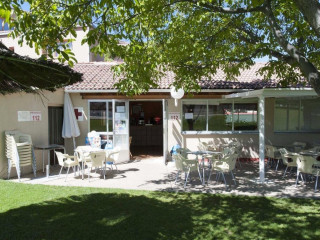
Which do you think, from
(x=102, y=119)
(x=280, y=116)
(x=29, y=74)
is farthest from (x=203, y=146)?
(x=29, y=74)

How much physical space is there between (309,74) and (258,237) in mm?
2476

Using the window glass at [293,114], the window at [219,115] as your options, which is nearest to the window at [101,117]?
the window at [219,115]

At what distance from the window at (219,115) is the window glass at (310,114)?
1.99 metres

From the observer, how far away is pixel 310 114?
12.4 meters

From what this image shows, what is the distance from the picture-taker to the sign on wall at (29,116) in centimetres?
940

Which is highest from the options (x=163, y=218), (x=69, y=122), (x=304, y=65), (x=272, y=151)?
(x=304, y=65)

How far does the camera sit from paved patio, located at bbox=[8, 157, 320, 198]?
742 cm

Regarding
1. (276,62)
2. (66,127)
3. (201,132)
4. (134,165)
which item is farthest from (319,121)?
(66,127)

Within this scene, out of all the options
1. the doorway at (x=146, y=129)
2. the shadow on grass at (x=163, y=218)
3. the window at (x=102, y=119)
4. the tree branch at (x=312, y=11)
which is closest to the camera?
the tree branch at (x=312, y=11)

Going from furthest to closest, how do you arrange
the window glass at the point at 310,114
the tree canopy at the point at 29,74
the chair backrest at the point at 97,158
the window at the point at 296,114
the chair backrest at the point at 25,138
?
the window glass at the point at 310,114 < the window at the point at 296,114 < the chair backrest at the point at 25,138 < the chair backrest at the point at 97,158 < the tree canopy at the point at 29,74

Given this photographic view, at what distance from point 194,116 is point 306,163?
5.03 meters

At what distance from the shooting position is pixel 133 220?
5238mm

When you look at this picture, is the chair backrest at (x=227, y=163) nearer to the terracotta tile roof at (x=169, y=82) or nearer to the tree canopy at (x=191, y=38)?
the tree canopy at (x=191, y=38)

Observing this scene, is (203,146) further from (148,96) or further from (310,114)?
(310,114)
